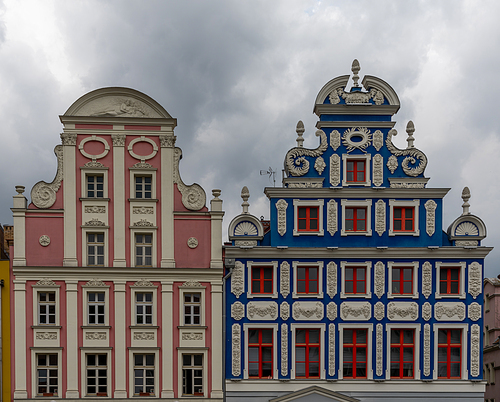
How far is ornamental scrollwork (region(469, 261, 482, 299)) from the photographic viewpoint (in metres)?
26.0

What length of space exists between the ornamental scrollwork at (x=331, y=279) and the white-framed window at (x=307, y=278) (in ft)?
1.10

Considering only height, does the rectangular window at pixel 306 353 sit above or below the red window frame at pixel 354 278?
below

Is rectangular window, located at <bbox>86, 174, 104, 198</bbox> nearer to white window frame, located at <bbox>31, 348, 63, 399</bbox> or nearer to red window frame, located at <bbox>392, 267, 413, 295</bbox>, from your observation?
white window frame, located at <bbox>31, 348, 63, 399</bbox>

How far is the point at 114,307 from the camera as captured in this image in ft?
82.5

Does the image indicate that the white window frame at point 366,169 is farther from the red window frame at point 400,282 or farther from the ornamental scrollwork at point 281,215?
the red window frame at point 400,282

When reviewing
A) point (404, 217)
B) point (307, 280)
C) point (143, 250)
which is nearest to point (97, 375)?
point (143, 250)

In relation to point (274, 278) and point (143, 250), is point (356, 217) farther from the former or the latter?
point (143, 250)

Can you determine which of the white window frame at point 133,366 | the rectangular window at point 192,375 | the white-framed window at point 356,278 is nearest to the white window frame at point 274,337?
the rectangular window at point 192,375

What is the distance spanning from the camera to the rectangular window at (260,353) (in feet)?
84.3

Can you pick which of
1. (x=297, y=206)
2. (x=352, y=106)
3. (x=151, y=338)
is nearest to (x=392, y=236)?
(x=297, y=206)

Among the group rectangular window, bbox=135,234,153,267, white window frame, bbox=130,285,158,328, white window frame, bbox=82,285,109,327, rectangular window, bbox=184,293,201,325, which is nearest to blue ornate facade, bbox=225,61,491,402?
rectangular window, bbox=184,293,201,325

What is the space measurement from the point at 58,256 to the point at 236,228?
28.6ft

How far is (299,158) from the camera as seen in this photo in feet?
86.9

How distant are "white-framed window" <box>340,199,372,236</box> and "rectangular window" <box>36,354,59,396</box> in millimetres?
15256
